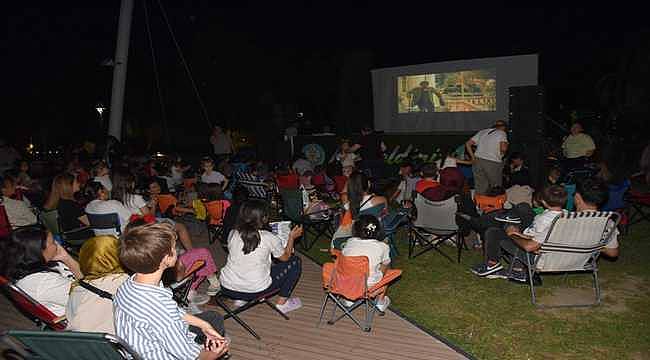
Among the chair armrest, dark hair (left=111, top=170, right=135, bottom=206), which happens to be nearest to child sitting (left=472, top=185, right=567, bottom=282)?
the chair armrest

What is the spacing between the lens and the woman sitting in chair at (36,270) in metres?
3.58

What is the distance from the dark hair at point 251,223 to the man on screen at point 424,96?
46.5 feet

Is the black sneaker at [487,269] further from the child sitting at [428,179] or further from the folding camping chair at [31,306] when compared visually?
the folding camping chair at [31,306]

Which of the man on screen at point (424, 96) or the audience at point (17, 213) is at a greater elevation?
the man on screen at point (424, 96)

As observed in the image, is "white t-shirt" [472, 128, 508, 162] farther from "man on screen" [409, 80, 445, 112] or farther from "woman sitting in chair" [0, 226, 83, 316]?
"man on screen" [409, 80, 445, 112]

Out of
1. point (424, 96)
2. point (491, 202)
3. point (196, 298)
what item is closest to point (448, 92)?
point (424, 96)

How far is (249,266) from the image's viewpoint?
14.4ft

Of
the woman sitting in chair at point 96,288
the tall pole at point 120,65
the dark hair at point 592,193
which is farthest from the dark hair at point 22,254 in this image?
the tall pole at point 120,65

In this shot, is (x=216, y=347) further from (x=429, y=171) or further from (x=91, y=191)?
(x=91, y=191)

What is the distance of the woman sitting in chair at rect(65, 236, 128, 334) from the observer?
3021mm

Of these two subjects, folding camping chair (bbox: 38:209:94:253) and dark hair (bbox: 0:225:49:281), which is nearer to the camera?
dark hair (bbox: 0:225:49:281)

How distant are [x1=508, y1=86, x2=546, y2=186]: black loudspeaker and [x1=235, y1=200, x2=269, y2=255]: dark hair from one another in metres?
8.13

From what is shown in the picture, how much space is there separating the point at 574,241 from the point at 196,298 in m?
3.76

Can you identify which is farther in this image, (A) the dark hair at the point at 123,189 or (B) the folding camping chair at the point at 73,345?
(A) the dark hair at the point at 123,189
